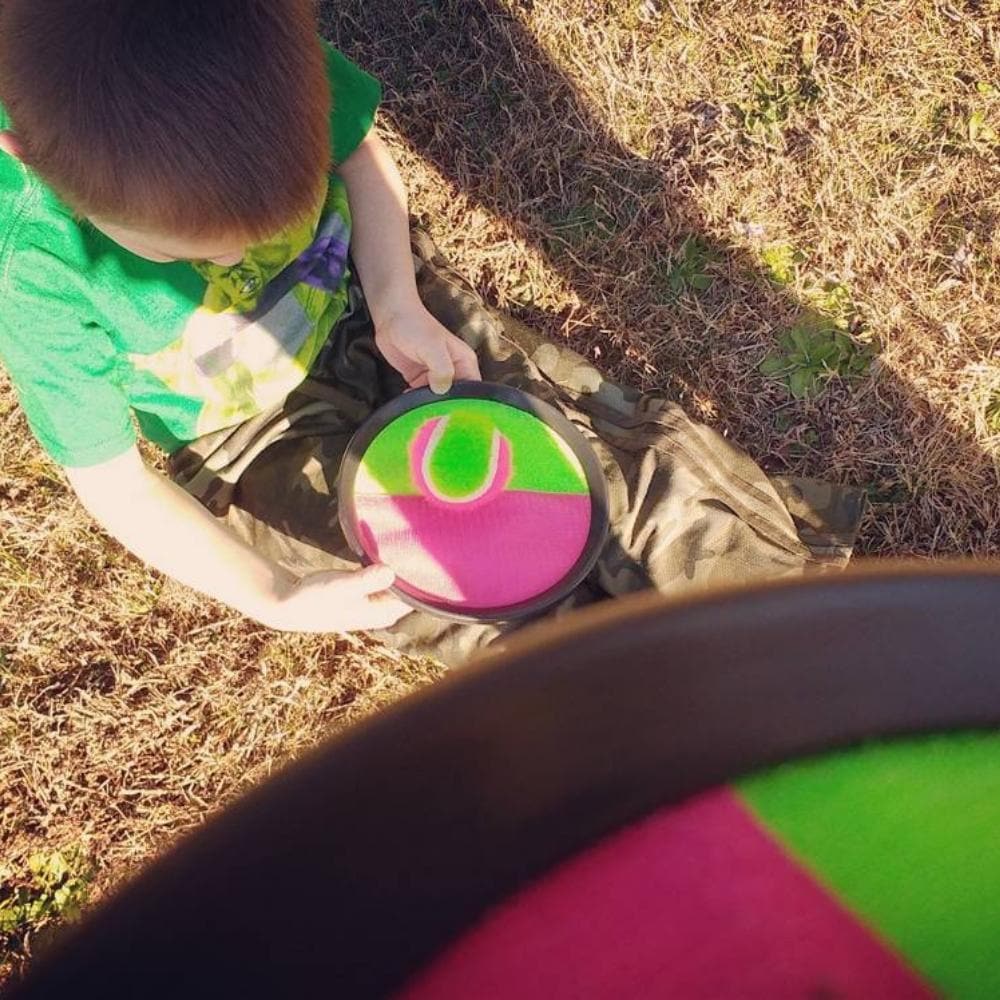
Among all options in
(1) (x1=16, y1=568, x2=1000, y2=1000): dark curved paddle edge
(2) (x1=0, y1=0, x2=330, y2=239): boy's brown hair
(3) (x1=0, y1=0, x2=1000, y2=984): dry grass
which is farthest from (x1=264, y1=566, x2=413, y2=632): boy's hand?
(1) (x1=16, y1=568, x2=1000, y2=1000): dark curved paddle edge

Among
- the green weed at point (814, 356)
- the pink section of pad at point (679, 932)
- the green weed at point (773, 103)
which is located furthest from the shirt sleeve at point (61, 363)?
the green weed at point (773, 103)

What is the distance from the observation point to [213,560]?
1.38 meters

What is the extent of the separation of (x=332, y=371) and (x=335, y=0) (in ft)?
2.77

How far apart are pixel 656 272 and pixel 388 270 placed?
0.61 m

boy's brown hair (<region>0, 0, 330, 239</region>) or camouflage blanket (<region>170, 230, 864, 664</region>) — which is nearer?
boy's brown hair (<region>0, 0, 330, 239</region>)

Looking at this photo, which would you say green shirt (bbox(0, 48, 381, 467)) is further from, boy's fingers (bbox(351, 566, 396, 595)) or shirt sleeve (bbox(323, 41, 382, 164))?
boy's fingers (bbox(351, 566, 396, 595))

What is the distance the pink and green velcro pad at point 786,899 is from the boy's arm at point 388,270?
951 mm

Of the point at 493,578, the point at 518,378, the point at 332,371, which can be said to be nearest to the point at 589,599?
the point at 493,578

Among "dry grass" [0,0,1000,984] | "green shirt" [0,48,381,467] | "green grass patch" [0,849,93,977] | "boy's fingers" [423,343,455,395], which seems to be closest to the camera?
"green shirt" [0,48,381,467]

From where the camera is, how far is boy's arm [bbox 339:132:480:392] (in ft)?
4.85

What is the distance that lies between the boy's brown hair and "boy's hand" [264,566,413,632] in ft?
1.59

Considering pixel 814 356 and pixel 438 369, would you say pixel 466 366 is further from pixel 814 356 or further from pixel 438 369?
pixel 814 356

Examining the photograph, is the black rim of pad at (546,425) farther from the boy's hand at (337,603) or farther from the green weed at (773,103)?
the green weed at (773,103)

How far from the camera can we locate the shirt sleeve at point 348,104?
1.42 m
